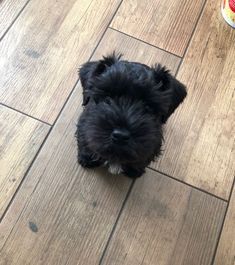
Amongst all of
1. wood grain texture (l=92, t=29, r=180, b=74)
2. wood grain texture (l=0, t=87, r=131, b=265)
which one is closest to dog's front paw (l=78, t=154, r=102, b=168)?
wood grain texture (l=0, t=87, r=131, b=265)

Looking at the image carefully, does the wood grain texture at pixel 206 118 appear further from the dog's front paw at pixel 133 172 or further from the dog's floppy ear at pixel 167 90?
the dog's floppy ear at pixel 167 90

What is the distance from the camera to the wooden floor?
152cm

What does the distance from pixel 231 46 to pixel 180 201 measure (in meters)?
0.81

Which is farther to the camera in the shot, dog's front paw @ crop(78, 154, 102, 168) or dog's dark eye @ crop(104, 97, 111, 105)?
dog's front paw @ crop(78, 154, 102, 168)

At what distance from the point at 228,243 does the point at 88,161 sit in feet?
2.00

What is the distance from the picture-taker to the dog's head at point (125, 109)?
1.25 metres

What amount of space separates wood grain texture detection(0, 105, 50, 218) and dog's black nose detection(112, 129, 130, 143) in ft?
1.70

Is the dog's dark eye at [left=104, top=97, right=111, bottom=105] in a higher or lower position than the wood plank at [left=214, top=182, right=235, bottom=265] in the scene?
higher

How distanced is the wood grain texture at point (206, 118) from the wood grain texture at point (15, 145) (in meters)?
0.50

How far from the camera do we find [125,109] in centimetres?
127

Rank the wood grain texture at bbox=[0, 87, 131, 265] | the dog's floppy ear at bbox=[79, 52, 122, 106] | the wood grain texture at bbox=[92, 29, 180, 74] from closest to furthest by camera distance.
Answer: the dog's floppy ear at bbox=[79, 52, 122, 106], the wood grain texture at bbox=[0, 87, 131, 265], the wood grain texture at bbox=[92, 29, 180, 74]

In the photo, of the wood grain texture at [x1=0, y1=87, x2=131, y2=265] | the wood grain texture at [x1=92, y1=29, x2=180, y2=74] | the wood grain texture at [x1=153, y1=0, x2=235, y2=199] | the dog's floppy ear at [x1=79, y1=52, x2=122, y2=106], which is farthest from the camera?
the wood grain texture at [x1=92, y1=29, x2=180, y2=74]

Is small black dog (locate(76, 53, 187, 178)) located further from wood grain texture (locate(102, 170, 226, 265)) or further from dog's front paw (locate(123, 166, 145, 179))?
wood grain texture (locate(102, 170, 226, 265))

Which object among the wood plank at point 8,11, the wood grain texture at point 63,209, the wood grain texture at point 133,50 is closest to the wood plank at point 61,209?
the wood grain texture at point 63,209
